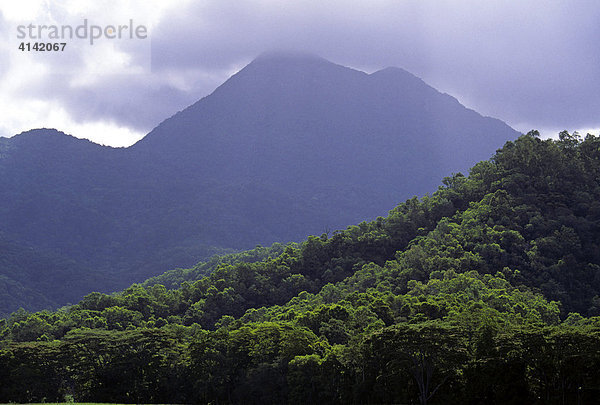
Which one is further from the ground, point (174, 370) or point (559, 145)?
point (559, 145)

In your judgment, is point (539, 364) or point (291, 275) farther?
point (291, 275)

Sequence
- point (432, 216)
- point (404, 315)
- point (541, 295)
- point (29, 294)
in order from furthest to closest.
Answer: point (29, 294)
point (432, 216)
point (541, 295)
point (404, 315)

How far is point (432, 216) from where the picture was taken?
11756 centimetres

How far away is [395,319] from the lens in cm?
6888

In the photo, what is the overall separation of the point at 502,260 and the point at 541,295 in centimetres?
1071

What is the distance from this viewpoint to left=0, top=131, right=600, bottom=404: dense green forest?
49.8 meters

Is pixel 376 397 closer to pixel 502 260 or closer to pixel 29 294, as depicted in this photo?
pixel 502 260

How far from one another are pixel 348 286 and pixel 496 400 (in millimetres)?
49808

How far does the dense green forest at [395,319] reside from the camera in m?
49.8

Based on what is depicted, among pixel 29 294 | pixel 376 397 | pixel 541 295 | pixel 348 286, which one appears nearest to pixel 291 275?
pixel 348 286

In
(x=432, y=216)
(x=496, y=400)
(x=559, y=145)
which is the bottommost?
(x=496, y=400)

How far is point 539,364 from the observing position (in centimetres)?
4800

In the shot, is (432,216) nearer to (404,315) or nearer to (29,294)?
(404,315)

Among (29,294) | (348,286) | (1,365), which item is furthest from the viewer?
(29,294)
